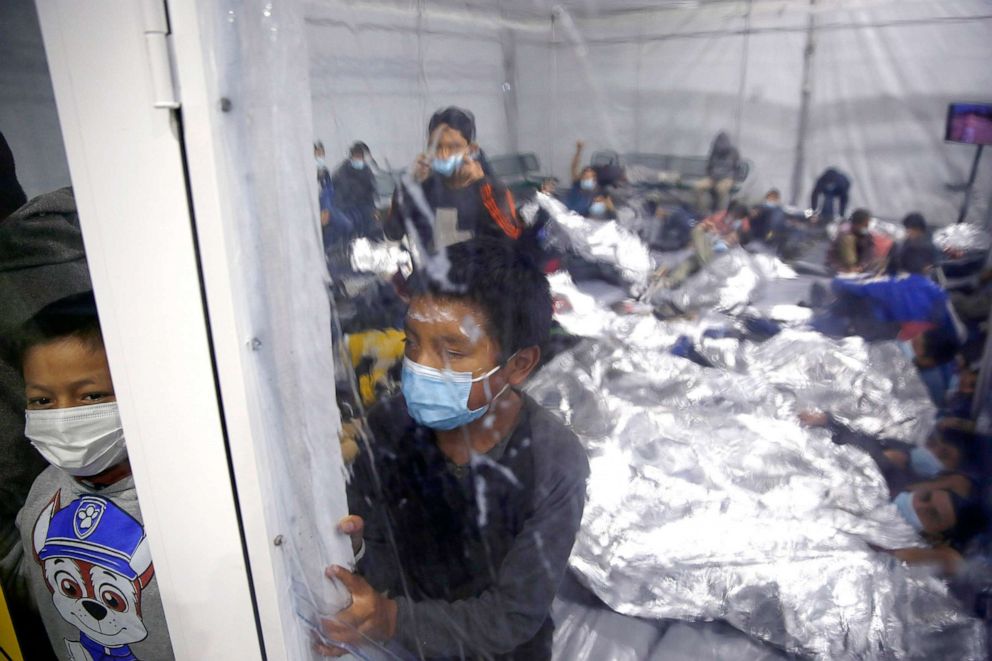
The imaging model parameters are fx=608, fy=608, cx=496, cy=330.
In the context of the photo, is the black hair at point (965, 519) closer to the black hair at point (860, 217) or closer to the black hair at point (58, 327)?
the black hair at point (860, 217)

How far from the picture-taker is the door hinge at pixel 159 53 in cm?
55

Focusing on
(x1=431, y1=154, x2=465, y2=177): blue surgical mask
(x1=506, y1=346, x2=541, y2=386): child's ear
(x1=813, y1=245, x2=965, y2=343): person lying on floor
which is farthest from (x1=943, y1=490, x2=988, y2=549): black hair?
(x1=431, y1=154, x2=465, y2=177): blue surgical mask

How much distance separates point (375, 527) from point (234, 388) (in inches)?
9.0

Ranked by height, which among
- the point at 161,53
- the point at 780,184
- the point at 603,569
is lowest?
the point at 603,569

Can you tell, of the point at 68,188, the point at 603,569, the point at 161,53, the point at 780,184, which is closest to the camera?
the point at 780,184

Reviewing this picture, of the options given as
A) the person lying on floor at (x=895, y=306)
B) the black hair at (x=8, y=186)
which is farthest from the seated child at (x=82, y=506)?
the person lying on floor at (x=895, y=306)

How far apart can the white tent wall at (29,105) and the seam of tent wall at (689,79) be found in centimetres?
32

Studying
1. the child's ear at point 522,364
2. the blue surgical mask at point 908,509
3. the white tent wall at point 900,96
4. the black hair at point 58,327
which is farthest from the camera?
the black hair at point 58,327

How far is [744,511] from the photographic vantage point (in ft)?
2.29

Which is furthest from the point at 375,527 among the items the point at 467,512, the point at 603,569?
the point at 603,569

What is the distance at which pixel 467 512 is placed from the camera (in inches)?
26.1

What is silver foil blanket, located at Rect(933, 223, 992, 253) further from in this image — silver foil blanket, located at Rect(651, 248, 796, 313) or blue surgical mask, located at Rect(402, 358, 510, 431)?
blue surgical mask, located at Rect(402, 358, 510, 431)

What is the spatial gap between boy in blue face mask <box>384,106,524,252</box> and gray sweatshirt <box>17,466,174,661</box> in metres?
0.56

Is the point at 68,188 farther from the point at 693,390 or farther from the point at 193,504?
the point at 693,390
